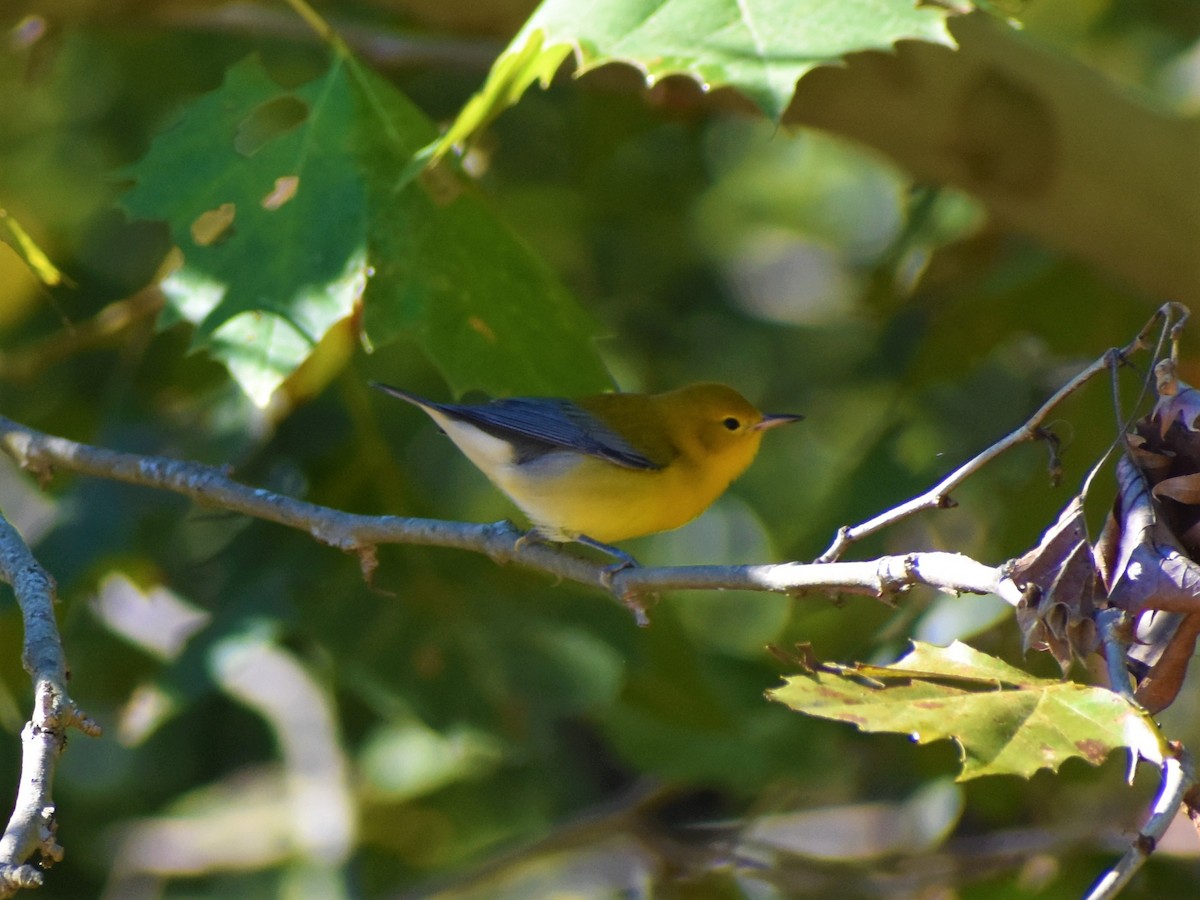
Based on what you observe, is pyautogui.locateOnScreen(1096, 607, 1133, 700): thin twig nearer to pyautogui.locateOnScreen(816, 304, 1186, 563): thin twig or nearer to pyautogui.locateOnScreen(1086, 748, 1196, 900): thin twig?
pyautogui.locateOnScreen(1086, 748, 1196, 900): thin twig

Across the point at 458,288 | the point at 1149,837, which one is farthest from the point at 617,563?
the point at 1149,837

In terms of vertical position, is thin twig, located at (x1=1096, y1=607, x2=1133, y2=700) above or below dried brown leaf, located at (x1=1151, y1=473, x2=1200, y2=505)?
below

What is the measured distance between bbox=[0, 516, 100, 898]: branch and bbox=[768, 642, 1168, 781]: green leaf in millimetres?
904

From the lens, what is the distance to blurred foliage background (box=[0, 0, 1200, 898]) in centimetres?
388

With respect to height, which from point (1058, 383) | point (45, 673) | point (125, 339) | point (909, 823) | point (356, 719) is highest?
point (45, 673)

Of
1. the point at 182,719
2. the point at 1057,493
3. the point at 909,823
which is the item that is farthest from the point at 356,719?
the point at 1057,493

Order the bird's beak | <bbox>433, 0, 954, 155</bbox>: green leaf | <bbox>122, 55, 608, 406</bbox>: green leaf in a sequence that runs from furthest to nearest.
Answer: the bird's beak, <bbox>122, 55, 608, 406</bbox>: green leaf, <bbox>433, 0, 954, 155</bbox>: green leaf

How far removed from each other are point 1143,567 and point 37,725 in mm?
1443

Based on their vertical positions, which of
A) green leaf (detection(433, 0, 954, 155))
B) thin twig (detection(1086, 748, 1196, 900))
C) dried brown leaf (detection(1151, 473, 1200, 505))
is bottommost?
thin twig (detection(1086, 748, 1196, 900))

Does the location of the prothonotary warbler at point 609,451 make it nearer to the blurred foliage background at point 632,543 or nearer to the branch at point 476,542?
the blurred foliage background at point 632,543

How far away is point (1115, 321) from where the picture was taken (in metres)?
4.44

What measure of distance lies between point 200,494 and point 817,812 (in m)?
2.87

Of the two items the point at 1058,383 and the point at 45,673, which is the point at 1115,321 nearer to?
the point at 1058,383

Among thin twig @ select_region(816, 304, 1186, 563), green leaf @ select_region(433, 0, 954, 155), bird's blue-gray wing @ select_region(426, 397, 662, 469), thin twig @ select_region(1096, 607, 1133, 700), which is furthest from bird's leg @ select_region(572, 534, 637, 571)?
thin twig @ select_region(1096, 607, 1133, 700)
